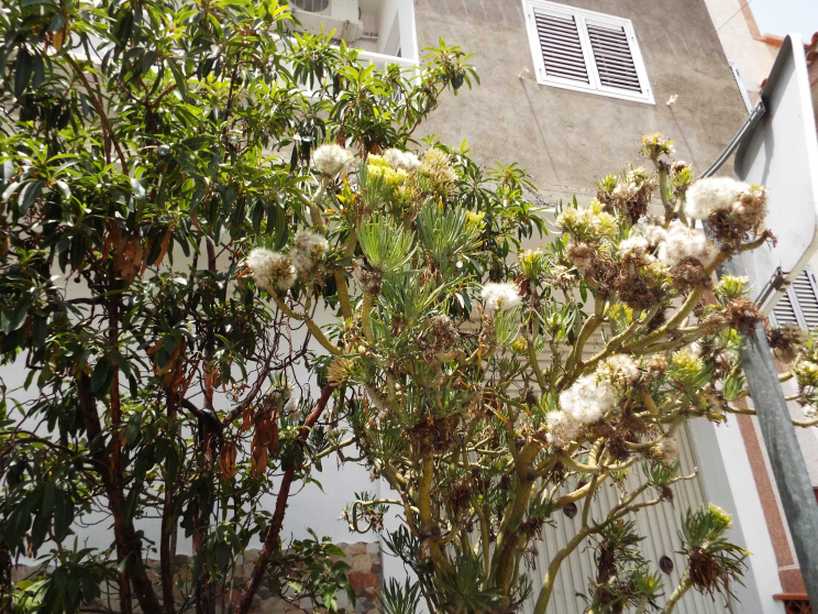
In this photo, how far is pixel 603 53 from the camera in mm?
7406

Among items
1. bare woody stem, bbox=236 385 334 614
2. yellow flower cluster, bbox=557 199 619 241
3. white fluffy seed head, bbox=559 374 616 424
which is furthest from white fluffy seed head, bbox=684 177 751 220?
bare woody stem, bbox=236 385 334 614

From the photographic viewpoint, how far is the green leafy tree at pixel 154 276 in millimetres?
2969

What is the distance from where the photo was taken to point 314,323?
325 centimetres

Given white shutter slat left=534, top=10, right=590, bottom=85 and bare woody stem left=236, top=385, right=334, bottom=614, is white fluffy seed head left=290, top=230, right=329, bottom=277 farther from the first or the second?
white shutter slat left=534, top=10, right=590, bottom=85

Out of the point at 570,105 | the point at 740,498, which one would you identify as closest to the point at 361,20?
the point at 570,105

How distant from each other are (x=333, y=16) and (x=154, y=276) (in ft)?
17.8

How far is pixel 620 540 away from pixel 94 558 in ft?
8.10

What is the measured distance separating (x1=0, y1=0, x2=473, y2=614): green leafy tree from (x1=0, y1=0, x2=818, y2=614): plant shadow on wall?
16 millimetres

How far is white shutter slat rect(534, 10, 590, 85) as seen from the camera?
7.05 metres

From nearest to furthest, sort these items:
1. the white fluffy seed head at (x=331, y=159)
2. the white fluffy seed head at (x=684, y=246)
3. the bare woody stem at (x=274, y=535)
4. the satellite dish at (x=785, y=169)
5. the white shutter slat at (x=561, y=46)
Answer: the satellite dish at (x=785, y=169) → the white fluffy seed head at (x=684, y=246) → the white fluffy seed head at (x=331, y=159) → the bare woody stem at (x=274, y=535) → the white shutter slat at (x=561, y=46)

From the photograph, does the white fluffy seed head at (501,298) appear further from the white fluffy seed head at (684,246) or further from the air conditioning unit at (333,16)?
the air conditioning unit at (333,16)

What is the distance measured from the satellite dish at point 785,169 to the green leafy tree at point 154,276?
157 centimetres

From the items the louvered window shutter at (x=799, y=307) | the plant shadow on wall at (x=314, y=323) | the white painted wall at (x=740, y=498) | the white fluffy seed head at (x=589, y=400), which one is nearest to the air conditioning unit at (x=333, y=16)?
the plant shadow on wall at (x=314, y=323)

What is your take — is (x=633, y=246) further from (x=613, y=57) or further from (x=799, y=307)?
(x=799, y=307)
